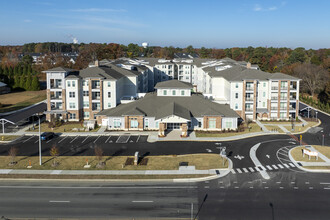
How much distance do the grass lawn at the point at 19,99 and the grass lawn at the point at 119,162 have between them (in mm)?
49317

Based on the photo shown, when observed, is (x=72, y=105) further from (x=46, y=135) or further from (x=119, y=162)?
(x=119, y=162)

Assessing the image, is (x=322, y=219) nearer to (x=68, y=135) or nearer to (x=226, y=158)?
(x=226, y=158)

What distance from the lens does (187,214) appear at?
105 feet

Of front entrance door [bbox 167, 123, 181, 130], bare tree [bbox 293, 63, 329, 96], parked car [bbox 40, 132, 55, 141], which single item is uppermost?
bare tree [bbox 293, 63, 329, 96]

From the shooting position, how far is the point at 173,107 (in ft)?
222

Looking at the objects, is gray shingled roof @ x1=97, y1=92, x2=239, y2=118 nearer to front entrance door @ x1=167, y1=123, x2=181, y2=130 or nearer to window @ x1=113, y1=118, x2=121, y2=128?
window @ x1=113, y1=118, x2=121, y2=128

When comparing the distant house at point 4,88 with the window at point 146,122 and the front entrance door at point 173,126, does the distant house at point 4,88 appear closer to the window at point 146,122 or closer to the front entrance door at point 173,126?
the window at point 146,122

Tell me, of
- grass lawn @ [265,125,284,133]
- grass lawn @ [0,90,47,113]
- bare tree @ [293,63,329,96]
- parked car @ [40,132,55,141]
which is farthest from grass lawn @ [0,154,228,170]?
bare tree @ [293,63,329,96]

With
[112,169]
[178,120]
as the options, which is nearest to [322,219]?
[112,169]

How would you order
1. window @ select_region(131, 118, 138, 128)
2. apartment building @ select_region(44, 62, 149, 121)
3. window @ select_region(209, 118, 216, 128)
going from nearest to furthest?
window @ select_region(209, 118, 216, 128) < window @ select_region(131, 118, 138, 128) < apartment building @ select_region(44, 62, 149, 121)

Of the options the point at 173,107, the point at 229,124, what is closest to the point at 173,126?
the point at 173,107

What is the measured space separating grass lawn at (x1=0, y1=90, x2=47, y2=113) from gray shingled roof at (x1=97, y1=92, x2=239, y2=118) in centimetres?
3892

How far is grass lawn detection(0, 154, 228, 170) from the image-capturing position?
4581cm

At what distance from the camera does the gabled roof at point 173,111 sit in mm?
63344
